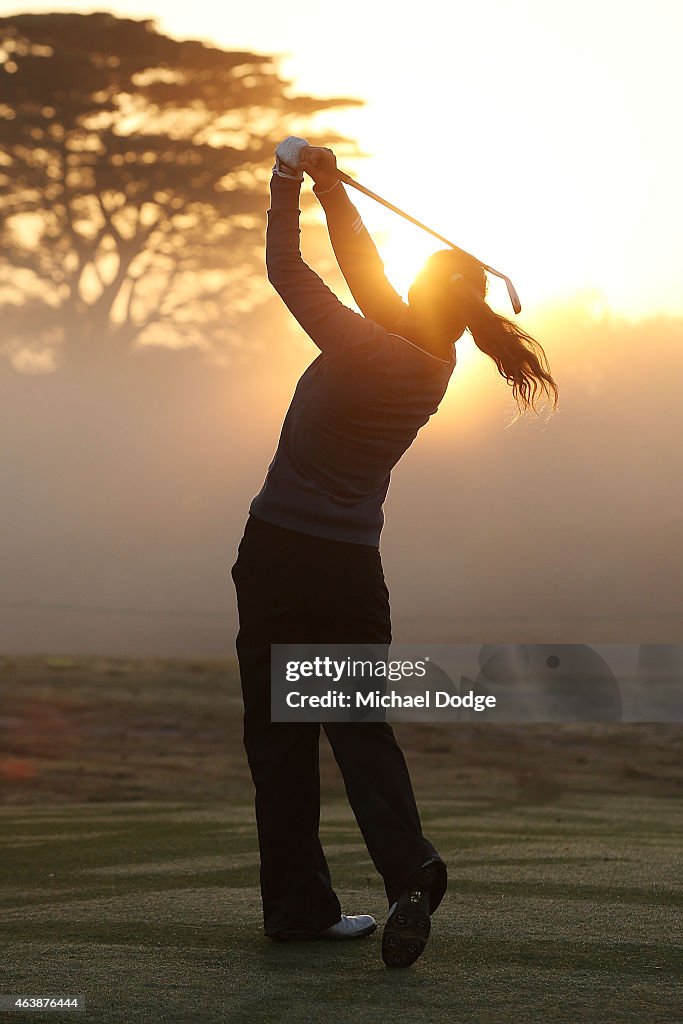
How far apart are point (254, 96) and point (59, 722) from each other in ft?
28.9

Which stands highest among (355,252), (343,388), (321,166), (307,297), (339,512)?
(321,166)

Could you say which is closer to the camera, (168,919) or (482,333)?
(482,333)

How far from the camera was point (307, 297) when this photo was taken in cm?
281

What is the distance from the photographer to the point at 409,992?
2.54 metres

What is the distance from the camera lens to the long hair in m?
2.82

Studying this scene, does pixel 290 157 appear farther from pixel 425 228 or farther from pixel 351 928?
pixel 351 928

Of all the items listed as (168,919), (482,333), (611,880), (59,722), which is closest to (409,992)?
(168,919)

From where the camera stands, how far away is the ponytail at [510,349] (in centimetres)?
282

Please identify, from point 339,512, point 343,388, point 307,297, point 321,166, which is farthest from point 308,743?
point 321,166

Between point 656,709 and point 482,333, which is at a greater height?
point 482,333

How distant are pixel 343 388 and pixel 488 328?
1.06 feet

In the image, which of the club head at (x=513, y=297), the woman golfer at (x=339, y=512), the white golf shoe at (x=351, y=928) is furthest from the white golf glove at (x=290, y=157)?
the white golf shoe at (x=351, y=928)

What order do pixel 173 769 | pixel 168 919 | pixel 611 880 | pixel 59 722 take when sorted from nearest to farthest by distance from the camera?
pixel 168 919, pixel 611 880, pixel 173 769, pixel 59 722

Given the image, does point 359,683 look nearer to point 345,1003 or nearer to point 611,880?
point 345,1003
